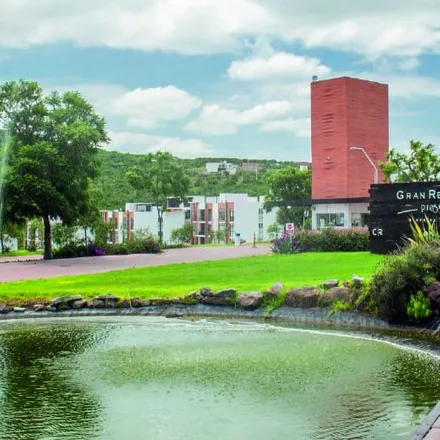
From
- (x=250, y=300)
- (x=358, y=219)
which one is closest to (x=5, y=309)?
(x=250, y=300)

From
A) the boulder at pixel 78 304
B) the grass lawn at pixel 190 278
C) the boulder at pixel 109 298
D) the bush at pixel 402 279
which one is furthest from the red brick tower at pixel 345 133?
the bush at pixel 402 279

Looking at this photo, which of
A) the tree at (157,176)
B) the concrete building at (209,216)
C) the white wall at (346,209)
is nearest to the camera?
the white wall at (346,209)

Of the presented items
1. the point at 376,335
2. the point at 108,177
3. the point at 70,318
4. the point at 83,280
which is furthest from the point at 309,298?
the point at 108,177

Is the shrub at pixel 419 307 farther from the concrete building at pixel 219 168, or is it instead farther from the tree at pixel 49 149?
the concrete building at pixel 219 168

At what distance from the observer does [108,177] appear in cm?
10025

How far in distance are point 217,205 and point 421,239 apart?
102 metres

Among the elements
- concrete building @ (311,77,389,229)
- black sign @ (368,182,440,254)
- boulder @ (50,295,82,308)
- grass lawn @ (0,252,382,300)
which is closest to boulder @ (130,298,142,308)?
grass lawn @ (0,252,382,300)

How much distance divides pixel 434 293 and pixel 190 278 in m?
9.65

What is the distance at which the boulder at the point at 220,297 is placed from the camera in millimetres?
19109

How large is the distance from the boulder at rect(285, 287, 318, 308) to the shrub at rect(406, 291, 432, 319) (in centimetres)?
261

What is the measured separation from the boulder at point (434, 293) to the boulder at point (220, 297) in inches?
204

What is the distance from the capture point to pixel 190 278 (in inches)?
941

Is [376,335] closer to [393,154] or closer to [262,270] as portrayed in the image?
[262,270]

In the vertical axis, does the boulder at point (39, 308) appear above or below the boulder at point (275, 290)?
below
